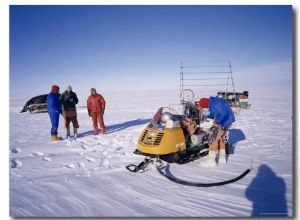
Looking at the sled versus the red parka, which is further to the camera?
the sled

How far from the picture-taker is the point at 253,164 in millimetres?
3971

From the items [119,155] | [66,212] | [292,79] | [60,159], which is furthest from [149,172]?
[292,79]

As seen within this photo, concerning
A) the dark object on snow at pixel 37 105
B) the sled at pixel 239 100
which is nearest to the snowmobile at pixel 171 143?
the sled at pixel 239 100

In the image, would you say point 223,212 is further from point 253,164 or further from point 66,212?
point 66,212

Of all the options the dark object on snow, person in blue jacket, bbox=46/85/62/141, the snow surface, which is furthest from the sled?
the dark object on snow

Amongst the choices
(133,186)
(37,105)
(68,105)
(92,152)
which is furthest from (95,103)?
(37,105)

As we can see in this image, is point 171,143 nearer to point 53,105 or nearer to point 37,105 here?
point 53,105

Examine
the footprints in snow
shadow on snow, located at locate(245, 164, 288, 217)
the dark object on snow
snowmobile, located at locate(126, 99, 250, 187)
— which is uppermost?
the dark object on snow

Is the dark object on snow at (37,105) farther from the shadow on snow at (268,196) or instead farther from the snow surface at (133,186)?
the shadow on snow at (268,196)

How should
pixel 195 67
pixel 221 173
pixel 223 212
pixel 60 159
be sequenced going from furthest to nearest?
pixel 195 67 < pixel 60 159 < pixel 221 173 < pixel 223 212

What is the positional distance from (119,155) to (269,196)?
2.44 metres

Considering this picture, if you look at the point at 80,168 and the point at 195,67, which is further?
the point at 195,67

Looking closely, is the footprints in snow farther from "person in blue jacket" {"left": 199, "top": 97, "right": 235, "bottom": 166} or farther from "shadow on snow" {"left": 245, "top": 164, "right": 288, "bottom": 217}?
A: "shadow on snow" {"left": 245, "top": 164, "right": 288, "bottom": 217}

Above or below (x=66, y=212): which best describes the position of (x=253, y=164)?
above
